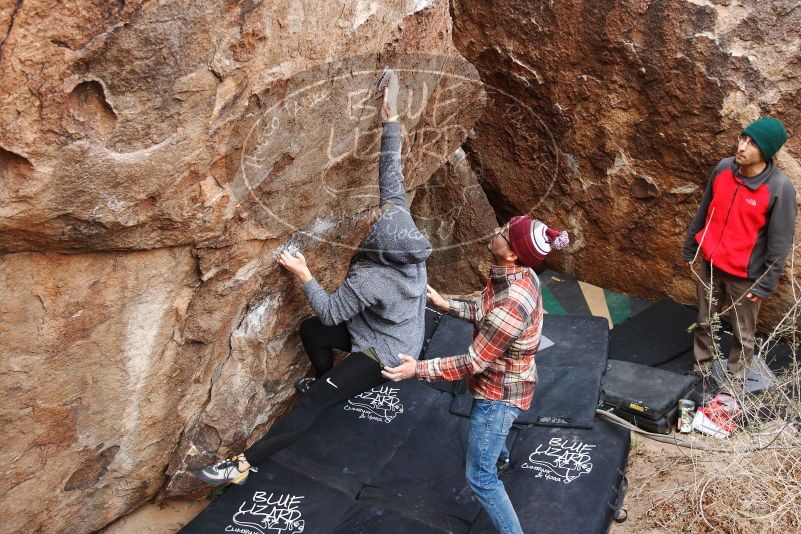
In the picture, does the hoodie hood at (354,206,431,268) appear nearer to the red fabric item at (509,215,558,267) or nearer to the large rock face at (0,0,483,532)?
the large rock face at (0,0,483,532)

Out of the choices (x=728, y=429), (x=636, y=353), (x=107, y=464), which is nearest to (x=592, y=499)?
(x=728, y=429)

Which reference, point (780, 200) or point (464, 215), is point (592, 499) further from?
point (464, 215)

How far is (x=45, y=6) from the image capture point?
6.73ft

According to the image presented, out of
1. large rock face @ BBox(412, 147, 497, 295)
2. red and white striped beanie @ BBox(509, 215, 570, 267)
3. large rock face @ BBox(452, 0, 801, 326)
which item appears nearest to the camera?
red and white striped beanie @ BBox(509, 215, 570, 267)

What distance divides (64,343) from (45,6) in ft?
3.82

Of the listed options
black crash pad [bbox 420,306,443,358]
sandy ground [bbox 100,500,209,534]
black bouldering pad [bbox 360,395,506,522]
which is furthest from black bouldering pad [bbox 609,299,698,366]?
sandy ground [bbox 100,500,209,534]

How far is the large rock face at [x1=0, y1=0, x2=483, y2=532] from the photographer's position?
2.24 m

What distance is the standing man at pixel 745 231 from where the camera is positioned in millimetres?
3451

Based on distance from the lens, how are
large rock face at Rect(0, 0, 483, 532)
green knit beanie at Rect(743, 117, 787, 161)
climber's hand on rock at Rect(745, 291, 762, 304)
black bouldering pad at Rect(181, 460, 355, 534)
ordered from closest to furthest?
large rock face at Rect(0, 0, 483, 532), black bouldering pad at Rect(181, 460, 355, 534), green knit beanie at Rect(743, 117, 787, 161), climber's hand on rock at Rect(745, 291, 762, 304)

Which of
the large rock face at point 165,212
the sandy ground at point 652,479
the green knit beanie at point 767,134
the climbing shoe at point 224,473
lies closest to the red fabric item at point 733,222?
the green knit beanie at point 767,134

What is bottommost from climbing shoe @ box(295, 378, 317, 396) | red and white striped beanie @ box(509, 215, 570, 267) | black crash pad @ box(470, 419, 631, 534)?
black crash pad @ box(470, 419, 631, 534)

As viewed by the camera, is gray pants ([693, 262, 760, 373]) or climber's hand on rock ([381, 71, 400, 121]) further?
gray pants ([693, 262, 760, 373])

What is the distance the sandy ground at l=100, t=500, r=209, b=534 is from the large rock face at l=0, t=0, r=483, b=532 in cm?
11

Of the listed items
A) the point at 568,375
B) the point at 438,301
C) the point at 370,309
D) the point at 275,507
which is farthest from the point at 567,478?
the point at 275,507
